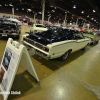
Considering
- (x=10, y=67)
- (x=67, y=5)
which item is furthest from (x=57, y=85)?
(x=67, y=5)

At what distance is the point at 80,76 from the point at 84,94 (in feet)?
2.46

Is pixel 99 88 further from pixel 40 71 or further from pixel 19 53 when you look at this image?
pixel 19 53

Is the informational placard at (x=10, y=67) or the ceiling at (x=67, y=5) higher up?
the ceiling at (x=67, y=5)

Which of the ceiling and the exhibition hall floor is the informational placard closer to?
the exhibition hall floor

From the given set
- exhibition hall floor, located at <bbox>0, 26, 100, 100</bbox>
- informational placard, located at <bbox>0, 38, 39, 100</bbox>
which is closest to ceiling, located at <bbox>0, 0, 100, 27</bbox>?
exhibition hall floor, located at <bbox>0, 26, 100, 100</bbox>

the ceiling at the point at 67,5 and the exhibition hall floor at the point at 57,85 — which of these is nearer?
the exhibition hall floor at the point at 57,85

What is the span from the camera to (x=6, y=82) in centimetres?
168

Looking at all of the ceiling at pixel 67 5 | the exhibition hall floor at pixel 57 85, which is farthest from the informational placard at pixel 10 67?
the ceiling at pixel 67 5

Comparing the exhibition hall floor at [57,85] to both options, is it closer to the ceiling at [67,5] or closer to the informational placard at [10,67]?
the informational placard at [10,67]

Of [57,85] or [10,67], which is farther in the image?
[57,85]

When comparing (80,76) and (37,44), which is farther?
(37,44)

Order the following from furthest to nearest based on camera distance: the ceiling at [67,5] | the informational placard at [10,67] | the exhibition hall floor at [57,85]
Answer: the ceiling at [67,5] → the exhibition hall floor at [57,85] → the informational placard at [10,67]

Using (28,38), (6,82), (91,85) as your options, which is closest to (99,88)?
(91,85)

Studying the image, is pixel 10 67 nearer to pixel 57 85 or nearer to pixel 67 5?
pixel 57 85
